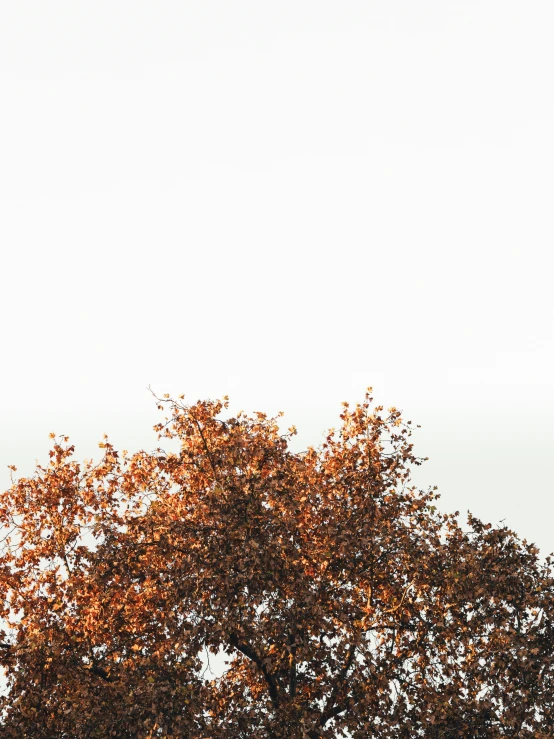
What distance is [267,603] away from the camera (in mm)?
16562

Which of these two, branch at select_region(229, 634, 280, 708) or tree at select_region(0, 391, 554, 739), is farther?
branch at select_region(229, 634, 280, 708)

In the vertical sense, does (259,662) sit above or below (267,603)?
below

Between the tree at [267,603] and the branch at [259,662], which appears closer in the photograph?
the tree at [267,603]

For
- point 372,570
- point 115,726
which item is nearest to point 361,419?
point 372,570

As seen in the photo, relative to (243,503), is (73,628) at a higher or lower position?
lower

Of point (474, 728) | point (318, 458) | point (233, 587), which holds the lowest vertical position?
point (474, 728)

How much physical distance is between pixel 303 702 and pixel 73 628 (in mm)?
5769

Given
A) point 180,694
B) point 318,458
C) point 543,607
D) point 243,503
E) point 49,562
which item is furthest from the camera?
point 318,458

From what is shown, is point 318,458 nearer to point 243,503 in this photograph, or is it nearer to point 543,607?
point 243,503

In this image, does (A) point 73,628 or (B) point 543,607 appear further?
(A) point 73,628

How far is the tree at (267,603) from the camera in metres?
15.6

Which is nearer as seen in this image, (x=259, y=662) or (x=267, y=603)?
(x=259, y=662)

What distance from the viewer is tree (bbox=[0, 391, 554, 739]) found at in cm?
1564

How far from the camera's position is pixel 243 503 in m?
17.5
